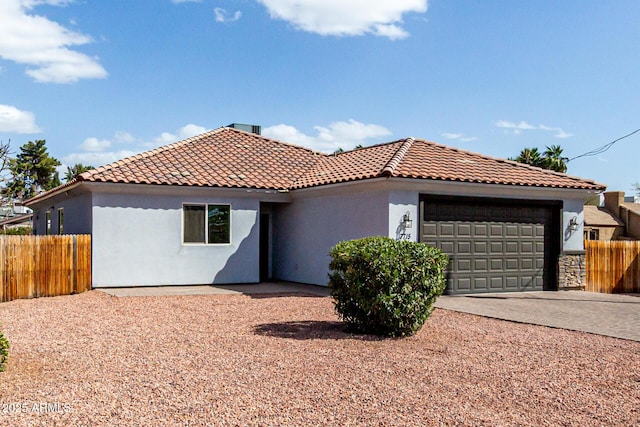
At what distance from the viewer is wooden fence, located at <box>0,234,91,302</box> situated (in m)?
14.1

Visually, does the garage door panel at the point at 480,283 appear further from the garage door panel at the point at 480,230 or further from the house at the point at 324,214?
the garage door panel at the point at 480,230

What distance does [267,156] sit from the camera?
20328 mm

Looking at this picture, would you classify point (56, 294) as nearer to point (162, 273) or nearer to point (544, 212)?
point (162, 273)

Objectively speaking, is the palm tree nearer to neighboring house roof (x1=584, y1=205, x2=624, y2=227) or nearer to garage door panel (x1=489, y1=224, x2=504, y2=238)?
neighboring house roof (x1=584, y1=205, x2=624, y2=227)

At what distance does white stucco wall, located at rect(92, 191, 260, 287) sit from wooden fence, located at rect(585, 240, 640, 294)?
10.3 m

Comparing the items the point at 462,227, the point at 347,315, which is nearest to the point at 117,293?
the point at 347,315

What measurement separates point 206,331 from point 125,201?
7.91 meters

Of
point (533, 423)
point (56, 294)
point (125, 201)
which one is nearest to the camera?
point (533, 423)

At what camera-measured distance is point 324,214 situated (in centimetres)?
1702

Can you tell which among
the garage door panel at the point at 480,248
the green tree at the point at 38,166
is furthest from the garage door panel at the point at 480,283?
the green tree at the point at 38,166

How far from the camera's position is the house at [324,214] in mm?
15375

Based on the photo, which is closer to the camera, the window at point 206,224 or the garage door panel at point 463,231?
the garage door panel at point 463,231

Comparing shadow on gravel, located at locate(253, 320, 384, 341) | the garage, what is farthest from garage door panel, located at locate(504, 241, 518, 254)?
shadow on gravel, located at locate(253, 320, 384, 341)

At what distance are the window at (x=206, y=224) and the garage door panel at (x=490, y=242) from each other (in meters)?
5.91
